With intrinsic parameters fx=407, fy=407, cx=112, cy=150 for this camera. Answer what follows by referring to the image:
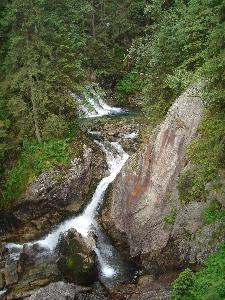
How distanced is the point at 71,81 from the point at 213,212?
12.9 meters

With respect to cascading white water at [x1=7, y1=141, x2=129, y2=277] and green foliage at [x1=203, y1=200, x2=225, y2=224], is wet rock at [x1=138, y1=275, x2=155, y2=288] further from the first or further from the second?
green foliage at [x1=203, y1=200, x2=225, y2=224]

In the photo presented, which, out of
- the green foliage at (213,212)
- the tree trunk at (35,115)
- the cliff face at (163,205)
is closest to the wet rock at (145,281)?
the cliff face at (163,205)

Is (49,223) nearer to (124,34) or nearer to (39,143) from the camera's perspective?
(39,143)

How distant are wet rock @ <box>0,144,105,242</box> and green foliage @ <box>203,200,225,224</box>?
29.9 ft

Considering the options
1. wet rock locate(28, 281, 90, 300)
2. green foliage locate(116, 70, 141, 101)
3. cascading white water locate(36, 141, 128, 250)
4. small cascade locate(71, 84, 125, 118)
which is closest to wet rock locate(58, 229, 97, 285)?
cascading white water locate(36, 141, 128, 250)

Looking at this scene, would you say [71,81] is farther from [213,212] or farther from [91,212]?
[213,212]

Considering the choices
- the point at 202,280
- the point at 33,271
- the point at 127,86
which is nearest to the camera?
the point at 202,280

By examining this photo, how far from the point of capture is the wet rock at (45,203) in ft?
72.6

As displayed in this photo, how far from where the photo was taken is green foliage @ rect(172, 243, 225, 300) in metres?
13.2

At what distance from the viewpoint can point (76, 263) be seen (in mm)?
18906

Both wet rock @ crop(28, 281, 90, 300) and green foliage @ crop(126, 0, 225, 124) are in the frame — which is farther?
green foliage @ crop(126, 0, 225, 124)

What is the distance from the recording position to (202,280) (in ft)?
44.1

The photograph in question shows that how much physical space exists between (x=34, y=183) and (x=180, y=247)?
9656 mm

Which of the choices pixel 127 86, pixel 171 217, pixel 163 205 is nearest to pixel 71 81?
pixel 163 205
